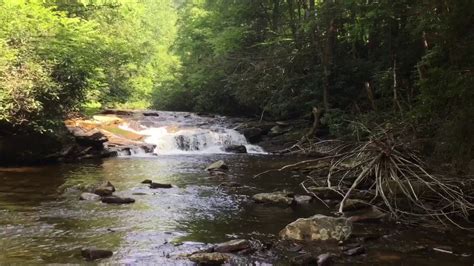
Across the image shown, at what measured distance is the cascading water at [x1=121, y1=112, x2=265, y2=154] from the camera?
63.6ft

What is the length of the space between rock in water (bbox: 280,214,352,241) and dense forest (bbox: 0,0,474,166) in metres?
2.05

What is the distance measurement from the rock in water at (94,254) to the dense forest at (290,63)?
5163mm

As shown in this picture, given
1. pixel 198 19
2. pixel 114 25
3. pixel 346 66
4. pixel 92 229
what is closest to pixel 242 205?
pixel 92 229

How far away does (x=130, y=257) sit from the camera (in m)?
6.16

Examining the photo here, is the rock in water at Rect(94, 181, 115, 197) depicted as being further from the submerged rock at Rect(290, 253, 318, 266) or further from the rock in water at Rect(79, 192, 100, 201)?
the submerged rock at Rect(290, 253, 318, 266)

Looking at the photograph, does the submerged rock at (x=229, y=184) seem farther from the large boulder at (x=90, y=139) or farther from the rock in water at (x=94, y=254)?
the large boulder at (x=90, y=139)

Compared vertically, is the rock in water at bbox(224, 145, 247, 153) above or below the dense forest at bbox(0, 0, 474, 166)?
below

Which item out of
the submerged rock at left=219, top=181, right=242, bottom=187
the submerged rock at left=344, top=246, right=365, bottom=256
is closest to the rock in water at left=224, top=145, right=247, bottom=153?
the submerged rock at left=219, top=181, right=242, bottom=187

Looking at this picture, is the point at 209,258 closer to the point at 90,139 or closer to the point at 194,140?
the point at 90,139

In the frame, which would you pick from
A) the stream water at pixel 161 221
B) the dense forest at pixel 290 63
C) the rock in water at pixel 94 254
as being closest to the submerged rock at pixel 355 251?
the stream water at pixel 161 221

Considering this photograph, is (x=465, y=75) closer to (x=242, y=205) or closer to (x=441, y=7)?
(x=441, y=7)

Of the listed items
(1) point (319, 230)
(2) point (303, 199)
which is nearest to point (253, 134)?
(2) point (303, 199)

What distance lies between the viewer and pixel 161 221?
8.12 meters

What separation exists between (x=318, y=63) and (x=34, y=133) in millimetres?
11579
